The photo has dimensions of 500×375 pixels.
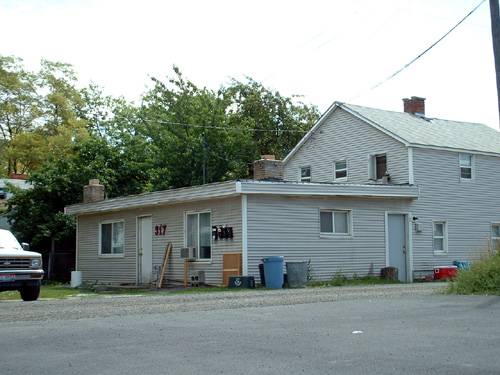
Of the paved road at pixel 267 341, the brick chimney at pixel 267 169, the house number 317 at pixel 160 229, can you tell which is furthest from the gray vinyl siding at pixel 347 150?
the paved road at pixel 267 341

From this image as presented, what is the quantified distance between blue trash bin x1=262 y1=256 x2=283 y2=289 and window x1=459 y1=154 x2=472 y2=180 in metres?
11.3

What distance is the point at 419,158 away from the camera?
27.5 metres

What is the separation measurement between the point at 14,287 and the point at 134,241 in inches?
363

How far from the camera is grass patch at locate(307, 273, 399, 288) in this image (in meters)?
22.5

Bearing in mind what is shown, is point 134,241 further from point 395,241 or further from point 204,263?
point 395,241

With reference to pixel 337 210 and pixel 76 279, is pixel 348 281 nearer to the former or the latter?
pixel 337 210

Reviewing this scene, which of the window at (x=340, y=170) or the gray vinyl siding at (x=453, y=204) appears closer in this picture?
the gray vinyl siding at (x=453, y=204)

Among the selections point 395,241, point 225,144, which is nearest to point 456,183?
point 395,241

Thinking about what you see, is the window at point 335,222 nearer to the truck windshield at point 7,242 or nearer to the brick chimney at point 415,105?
the truck windshield at point 7,242

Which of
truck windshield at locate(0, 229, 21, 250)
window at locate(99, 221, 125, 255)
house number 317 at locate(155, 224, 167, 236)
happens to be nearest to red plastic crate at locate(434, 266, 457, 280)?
house number 317 at locate(155, 224, 167, 236)

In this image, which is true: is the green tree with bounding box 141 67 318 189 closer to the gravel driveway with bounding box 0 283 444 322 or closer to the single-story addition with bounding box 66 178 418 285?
the single-story addition with bounding box 66 178 418 285

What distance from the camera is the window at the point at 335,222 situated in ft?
78.3

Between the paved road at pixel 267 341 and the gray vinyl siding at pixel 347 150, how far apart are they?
14.9 m

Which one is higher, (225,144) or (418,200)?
(225,144)
